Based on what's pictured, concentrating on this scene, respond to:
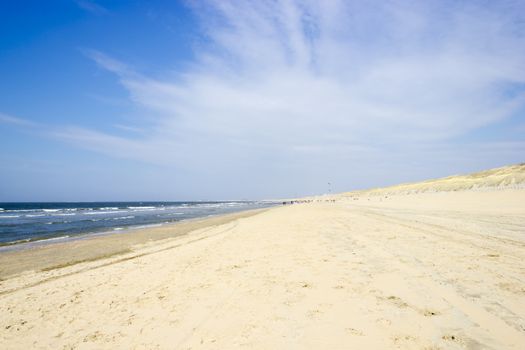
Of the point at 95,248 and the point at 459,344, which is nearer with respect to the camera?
the point at 459,344

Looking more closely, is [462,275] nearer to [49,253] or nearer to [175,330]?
[175,330]

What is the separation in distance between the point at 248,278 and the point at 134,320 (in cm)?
269

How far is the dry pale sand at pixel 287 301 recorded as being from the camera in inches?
163

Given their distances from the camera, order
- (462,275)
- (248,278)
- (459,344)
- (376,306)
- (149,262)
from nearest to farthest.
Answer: (459,344), (376,306), (462,275), (248,278), (149,262)

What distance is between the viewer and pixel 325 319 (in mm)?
4652

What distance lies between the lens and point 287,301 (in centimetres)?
546

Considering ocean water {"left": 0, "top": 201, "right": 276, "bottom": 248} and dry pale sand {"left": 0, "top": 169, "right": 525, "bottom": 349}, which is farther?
ocean water {"left": 0, "top": 201, "right": 276, "bottom": 248}

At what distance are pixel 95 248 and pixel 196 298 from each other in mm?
10878

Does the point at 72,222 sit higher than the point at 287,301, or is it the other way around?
the point at 72,222

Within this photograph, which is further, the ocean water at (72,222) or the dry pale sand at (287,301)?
the ocean water at (72,222)

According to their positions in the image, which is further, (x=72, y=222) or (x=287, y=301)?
(x=72, y=222)

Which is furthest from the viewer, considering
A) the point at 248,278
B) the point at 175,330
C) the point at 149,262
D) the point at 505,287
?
the point at 149,262

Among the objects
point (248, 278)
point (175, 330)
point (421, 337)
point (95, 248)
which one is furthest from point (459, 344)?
point (95, 248)

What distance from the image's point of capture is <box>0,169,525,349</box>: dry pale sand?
13.6 feet
